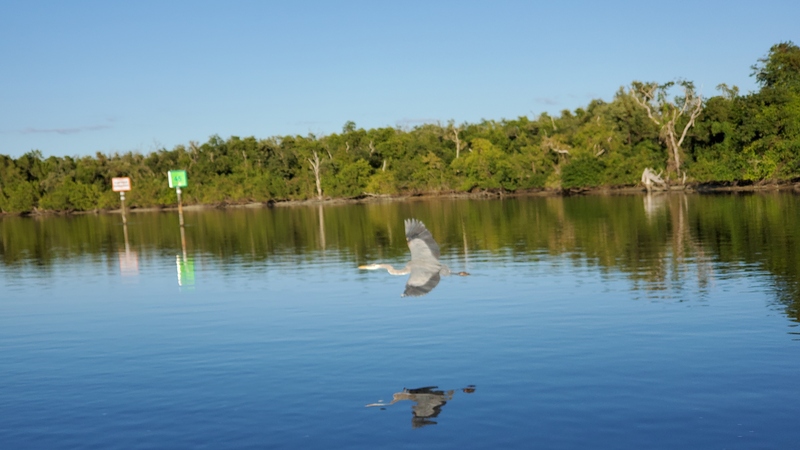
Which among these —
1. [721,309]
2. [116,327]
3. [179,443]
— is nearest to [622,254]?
[721,309]

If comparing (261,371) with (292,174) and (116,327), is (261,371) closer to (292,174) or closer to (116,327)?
(116,327)

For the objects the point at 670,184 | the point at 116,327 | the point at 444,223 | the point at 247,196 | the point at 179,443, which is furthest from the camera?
the point at 247,196

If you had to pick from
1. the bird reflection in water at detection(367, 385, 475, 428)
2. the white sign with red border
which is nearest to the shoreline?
the white sign with red border

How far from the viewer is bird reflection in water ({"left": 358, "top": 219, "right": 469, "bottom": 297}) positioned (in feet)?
50.4

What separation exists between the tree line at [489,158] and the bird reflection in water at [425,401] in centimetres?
8897

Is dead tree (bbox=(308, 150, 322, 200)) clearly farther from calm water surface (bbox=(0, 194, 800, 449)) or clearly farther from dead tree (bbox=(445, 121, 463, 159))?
calm water surface (bbox=(0, 194, 800, 449))

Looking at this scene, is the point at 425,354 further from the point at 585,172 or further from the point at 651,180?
the point at 585,172

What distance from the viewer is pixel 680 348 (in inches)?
732

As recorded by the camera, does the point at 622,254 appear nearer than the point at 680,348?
No

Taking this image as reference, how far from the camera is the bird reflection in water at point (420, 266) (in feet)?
50.4

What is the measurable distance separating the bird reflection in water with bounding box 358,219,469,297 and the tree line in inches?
3467

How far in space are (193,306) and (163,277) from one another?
400 inches

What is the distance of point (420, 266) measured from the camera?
16.2m

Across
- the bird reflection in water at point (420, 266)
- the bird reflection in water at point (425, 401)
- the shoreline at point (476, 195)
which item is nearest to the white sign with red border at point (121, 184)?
the shoreline at point (476, 195)
